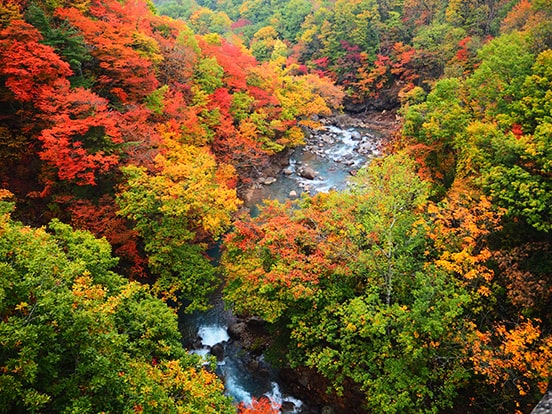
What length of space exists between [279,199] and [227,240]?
12417 millimetres

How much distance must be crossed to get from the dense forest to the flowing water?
1526mm

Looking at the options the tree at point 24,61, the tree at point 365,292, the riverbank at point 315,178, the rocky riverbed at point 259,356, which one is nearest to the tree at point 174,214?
the tree at point 365,292

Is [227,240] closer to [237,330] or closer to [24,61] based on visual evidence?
[237,330]

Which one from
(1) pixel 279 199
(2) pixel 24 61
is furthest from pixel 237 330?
(2) pixel 24 61

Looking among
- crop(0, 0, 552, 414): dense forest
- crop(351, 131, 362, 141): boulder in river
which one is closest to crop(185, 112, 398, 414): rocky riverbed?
crop(0, 0, 552, 414): dense forest

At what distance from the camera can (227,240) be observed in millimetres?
16266

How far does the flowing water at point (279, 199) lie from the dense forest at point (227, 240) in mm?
1526

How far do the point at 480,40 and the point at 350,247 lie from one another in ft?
113

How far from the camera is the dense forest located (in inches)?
320

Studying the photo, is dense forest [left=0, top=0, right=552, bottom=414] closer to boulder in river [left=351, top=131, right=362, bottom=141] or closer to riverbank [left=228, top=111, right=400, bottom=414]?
riverbank [left=228, top=111, right=400, bottom=414]

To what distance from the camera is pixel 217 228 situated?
664 inches

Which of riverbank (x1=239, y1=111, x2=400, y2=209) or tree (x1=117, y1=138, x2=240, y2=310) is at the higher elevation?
tree (x1=117, y1=138, x2=240, y2=310)

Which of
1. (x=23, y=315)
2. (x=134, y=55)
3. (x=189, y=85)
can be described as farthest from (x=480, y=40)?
(x=23, y=315)

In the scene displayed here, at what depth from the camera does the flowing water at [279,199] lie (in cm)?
1527
